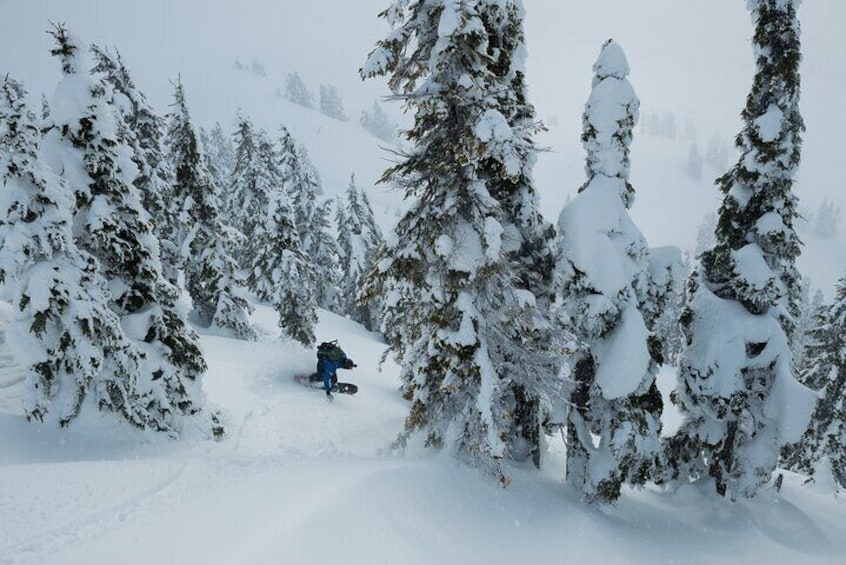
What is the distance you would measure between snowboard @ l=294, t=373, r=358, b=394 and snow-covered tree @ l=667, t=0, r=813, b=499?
480 inches

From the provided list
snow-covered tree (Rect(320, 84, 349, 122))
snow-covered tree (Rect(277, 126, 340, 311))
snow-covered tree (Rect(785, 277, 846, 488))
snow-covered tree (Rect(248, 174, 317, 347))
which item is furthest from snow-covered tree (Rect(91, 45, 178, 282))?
snow-covered tree (Rect(320, 84, 349, 122))

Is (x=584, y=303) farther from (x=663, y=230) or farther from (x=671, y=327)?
(x=663, y=230)

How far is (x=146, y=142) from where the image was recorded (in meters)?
20.8

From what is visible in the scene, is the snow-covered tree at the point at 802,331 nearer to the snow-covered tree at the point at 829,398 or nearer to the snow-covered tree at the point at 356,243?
the snow-covered tree at the point at 829,398

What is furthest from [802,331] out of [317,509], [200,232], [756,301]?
[317,509]

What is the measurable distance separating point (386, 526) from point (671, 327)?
62.1 metres

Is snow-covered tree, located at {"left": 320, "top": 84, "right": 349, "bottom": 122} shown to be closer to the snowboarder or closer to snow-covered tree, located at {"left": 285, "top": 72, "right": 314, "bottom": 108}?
snow-covered tree, located at {"left": 285, "top": 72, "right": 314, "bottom": 108}

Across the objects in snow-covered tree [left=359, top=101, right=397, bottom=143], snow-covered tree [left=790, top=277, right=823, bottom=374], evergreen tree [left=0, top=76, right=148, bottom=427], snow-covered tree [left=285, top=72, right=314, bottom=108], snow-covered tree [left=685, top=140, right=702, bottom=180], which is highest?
snow-covered tree [left=685, top=140, right=702, bottom=180]

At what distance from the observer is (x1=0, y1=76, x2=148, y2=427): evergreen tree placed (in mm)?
10031

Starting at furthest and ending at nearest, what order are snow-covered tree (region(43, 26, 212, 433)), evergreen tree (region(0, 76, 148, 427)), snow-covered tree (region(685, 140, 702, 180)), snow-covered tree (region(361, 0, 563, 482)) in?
1. snow-covered tree (region(685, 140, 702, 180))
2. snow-covered tree (region(43, 26, 212, 433))
3. evergreen tree (region(0, 76, 148, 427))
4. snow-covered tree (region(361, 0, 563, 482))

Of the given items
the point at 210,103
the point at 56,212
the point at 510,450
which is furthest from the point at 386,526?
the point at 210,103

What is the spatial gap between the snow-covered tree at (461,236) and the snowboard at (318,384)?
9.20 meters

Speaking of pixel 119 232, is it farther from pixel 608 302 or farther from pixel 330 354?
pixel 608 302

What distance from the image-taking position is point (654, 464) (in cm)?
1277
